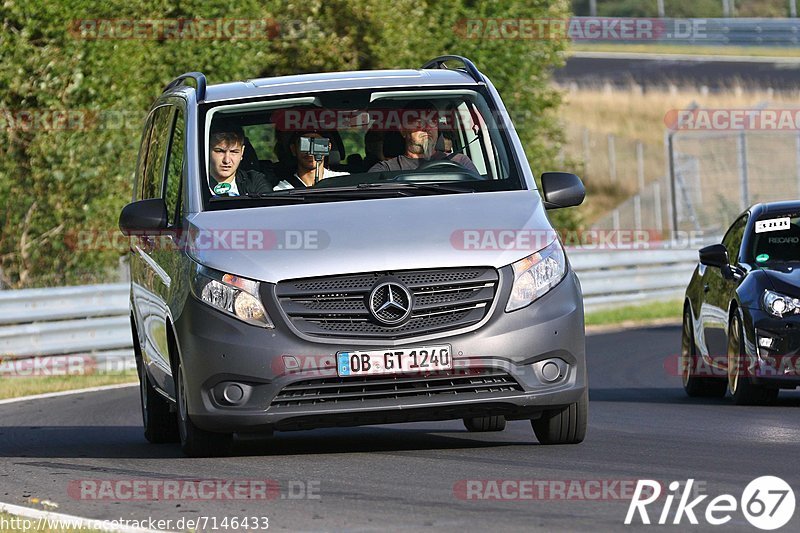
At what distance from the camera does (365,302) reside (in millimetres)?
8633

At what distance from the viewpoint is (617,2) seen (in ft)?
246

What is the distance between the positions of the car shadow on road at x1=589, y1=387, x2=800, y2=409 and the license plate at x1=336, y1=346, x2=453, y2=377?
4.64 meters

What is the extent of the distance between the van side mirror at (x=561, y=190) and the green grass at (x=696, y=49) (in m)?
50.6

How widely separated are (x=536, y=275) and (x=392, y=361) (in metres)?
0.85

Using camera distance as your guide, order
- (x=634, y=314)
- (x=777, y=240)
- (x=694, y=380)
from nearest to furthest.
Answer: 1. (x=777, y=240)
2. (x=694, y=380)
3. (x=634, y=314)

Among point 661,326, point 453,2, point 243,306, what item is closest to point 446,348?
point 243,306

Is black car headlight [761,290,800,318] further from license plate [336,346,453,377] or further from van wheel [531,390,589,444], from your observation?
license plate [336,346,453,377]

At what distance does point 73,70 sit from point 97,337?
13.5ft

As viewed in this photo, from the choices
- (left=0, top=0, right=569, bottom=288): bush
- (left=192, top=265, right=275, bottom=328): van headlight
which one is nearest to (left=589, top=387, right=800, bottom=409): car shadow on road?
(left=192, top=265, right=275, bottom=328): van headlight

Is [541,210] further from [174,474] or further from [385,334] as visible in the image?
[174,474]

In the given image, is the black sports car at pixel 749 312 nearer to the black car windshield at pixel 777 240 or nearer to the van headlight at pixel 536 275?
the black car windshield at pixel 777 240

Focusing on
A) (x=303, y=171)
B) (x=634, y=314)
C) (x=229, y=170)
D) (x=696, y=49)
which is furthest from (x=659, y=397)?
(x=696, y=49)

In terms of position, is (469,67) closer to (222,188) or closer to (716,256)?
(222,188)

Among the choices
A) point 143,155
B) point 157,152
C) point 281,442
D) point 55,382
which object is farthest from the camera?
point 55,382
